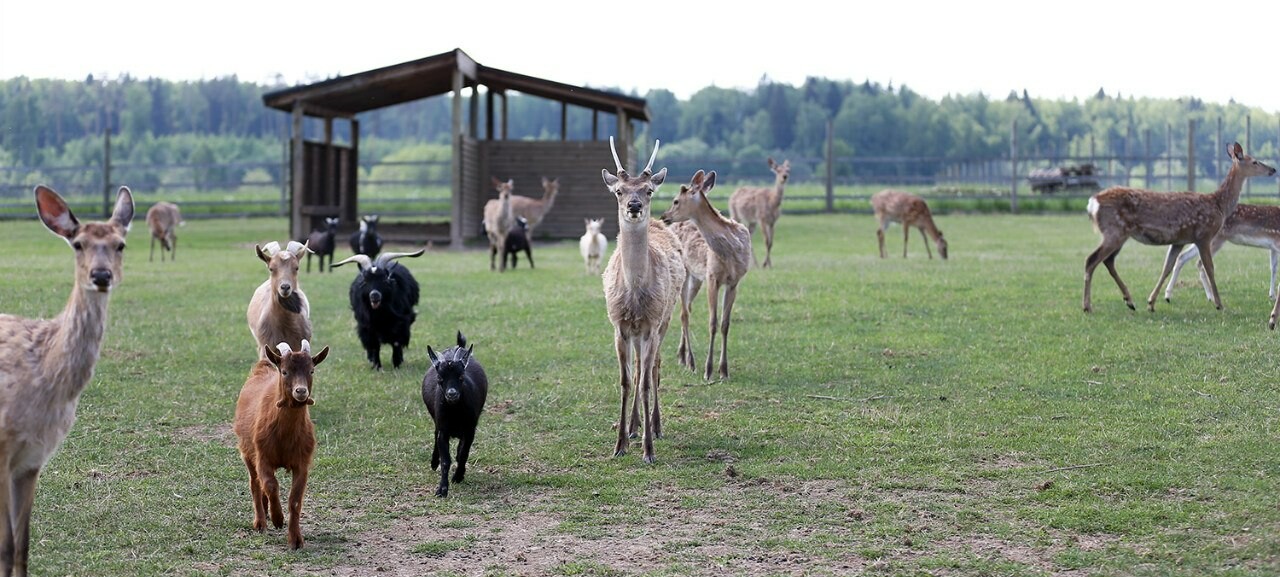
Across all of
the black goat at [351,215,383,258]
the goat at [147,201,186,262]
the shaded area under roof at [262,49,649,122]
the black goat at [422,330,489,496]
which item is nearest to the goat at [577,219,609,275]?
the black goat at [351,215,383,258]

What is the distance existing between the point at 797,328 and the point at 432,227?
1732 centimetres

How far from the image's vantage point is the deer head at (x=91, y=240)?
5215 mm

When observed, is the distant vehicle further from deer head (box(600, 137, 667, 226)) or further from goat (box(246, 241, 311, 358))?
goat (box(246, 241, 311, 358))

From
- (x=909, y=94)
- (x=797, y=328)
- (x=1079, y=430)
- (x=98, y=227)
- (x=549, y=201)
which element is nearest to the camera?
(x=98, y=227)

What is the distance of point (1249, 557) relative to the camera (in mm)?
5730

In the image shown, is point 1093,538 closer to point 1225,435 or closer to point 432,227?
point 1225,435

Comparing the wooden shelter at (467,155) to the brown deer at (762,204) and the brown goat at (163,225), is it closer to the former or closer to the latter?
the brown goat at (163,225)

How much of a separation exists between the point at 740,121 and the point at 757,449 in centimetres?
6194

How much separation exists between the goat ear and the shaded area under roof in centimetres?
2090

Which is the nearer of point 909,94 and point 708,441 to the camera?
point 708,441

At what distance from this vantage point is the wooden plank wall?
29.5 metres

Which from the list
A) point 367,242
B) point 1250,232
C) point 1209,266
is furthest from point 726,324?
point 367,242

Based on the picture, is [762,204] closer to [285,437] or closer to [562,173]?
[562,173]

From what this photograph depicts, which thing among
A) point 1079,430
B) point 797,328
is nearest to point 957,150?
point 797,328
